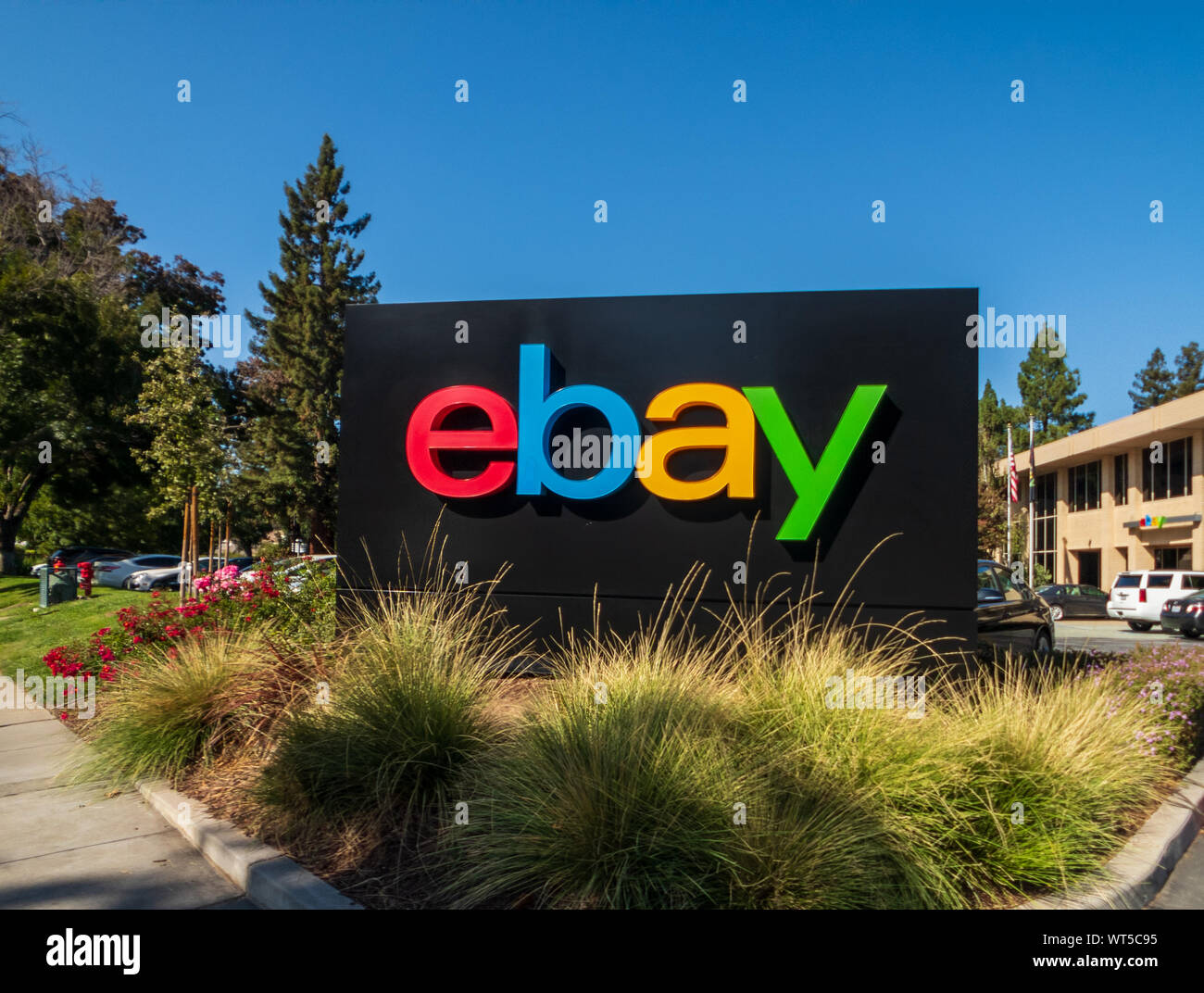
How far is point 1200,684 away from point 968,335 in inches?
155

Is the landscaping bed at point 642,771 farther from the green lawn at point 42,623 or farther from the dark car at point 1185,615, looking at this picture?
the dark car at point 1185,615

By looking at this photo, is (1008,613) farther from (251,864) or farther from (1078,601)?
(1078,601)

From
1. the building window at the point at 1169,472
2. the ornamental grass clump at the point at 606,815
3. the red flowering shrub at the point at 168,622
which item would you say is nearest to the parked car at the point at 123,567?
the red flowering shrub at the point at 168,622

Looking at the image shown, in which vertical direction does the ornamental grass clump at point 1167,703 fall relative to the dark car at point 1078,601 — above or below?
above

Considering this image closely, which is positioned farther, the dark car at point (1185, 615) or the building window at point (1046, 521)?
the building window at point (1046, 521)

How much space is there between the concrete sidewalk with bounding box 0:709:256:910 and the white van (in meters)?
25.4

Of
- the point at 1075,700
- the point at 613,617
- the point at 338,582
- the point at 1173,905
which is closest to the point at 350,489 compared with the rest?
the point at 338,582

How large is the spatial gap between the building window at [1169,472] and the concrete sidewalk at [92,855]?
3800cm

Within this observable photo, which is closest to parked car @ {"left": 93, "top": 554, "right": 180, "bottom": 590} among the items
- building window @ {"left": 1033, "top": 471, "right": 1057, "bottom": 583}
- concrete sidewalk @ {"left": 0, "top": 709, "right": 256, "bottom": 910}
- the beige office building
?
concrete sidewalk @ {"left": 0, "top": 709, "right": 256, "bottom": 910}

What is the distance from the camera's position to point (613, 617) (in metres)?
8.41

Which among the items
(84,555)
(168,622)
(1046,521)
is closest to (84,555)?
(84,555)

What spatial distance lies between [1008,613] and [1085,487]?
3821 cm

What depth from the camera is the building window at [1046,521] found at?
1793 inches

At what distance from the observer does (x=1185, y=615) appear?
69.8ft
